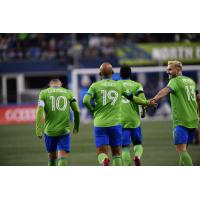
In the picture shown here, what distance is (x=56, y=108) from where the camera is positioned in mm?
9875

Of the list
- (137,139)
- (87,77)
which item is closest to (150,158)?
(137,139)

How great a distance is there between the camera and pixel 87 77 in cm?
2166

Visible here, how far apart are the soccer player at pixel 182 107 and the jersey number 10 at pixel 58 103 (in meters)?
1.31

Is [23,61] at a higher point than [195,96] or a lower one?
higher

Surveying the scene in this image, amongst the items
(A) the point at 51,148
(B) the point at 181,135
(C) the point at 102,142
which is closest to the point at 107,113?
(C) the point at 102,142

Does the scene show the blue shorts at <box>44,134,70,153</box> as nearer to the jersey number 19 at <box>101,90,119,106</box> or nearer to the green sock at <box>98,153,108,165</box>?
the green sock at <box>98,153,108,165</box>

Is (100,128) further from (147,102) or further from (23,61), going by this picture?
(23,61)

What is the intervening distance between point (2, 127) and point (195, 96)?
40.8 ft

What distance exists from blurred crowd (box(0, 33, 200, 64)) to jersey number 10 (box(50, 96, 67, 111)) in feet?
27.8

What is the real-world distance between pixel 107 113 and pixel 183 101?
1097 millimetres

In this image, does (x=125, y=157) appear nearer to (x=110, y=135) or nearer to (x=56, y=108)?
(x=110, y=135)
